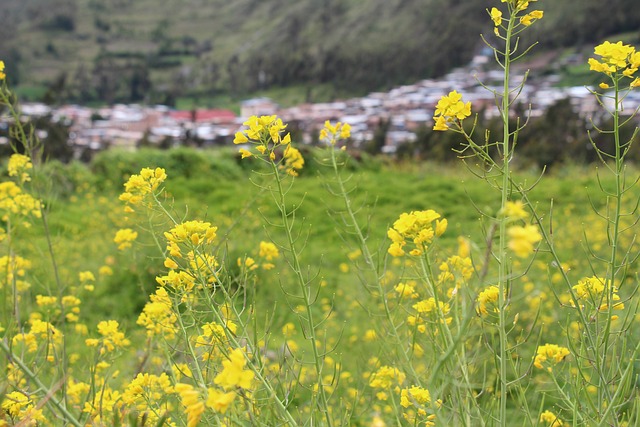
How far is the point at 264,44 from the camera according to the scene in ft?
226

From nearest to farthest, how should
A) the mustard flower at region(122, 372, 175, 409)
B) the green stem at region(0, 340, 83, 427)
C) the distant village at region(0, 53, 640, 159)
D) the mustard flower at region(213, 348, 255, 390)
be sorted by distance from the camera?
the mustard flower at region(213, 348, 255, 390) < the green stem at region(0, 340, 83, 427) < the mustard flower at region(122, 372, 175, 409) < the distant village at region(0, 53, 640, 159)

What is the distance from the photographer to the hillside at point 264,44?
54344mm

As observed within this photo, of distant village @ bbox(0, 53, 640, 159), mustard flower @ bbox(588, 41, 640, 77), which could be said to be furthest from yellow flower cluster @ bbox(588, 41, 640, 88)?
distant village @ bbox(0, 53, 640, 159)

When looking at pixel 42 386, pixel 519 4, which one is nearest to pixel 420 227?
pixel 519 4

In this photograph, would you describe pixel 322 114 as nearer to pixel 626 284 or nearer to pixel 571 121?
pixel 571 121

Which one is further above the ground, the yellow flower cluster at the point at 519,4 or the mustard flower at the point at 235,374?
the yellow flower cluster at the point at 519,4

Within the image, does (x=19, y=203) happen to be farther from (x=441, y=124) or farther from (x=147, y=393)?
(x=441, y=124)

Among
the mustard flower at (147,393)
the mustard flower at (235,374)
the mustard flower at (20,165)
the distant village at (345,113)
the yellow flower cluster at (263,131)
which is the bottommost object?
the distant village at (345,113)

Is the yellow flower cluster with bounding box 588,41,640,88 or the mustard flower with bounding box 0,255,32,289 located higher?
the yellow flower cluster with bounding box 588,41,640,88

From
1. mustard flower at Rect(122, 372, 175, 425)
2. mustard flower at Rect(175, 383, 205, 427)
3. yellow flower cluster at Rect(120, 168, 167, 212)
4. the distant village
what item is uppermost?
yellow flower cluster at Rect(120, 168, 167, 212)

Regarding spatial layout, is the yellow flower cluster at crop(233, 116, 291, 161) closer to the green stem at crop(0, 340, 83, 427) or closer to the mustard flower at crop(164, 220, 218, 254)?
the mustard flower at crop(164, 220, 218, 254)

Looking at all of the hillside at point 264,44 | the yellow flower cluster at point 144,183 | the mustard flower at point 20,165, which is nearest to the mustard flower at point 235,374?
the yellow flower cluster at point 144,183

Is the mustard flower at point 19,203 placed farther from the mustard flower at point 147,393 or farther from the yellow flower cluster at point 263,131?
the yellow flower cluster at point 263,131

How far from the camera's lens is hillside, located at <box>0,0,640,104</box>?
54.3 meters
